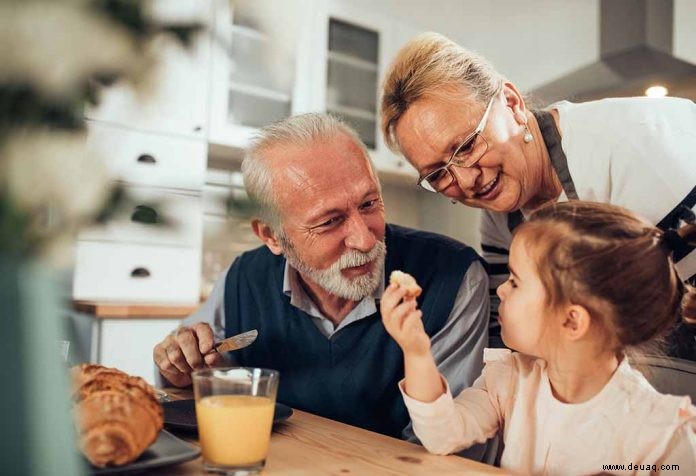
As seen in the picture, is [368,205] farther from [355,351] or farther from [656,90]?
[656,90]

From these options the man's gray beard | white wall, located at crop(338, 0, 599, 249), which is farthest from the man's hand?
white wall, located at crop(338, 0, 599, 249)

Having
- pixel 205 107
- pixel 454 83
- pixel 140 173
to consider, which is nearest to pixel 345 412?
pixel 454 83

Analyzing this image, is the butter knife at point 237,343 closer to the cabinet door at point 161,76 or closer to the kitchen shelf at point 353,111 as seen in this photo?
the cabinet door at point 161,76

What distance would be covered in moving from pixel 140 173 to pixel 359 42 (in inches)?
123

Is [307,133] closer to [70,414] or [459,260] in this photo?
[459,260]

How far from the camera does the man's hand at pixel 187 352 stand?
43.9 inches

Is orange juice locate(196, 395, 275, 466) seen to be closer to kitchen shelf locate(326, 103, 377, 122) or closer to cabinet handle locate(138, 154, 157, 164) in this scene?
cabinet handle locate(138, 154, 157, 164)

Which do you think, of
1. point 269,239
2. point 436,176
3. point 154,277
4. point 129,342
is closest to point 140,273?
point 154,277

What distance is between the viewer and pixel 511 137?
44.1 inches

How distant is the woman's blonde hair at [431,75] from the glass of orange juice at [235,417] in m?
0.63

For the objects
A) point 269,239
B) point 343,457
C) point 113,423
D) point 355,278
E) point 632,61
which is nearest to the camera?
point 113,423

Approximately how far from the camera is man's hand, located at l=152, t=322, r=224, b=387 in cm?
111

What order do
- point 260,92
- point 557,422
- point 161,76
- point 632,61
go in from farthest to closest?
point 260,92 → point 632,61 → point 557,422 → point 161,76

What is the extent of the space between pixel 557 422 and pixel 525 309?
16cm
